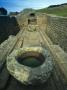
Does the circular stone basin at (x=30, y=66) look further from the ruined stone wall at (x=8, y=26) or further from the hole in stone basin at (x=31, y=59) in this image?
the ruined stone wall at (x=8, y=26)

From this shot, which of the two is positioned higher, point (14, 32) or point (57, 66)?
point (57, 66)

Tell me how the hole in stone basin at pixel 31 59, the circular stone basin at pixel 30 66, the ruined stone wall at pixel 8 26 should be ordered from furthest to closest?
the ruined stone wall at pixel 8 26 → the hole in stone basin at pixel 31 59 → the circular stone basin at pixel 30 66

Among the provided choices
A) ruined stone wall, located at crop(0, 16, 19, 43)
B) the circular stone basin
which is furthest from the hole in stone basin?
ruined stone wall, located at crop(0, 16, 19, 43)

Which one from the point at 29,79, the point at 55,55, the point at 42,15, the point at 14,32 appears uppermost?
the point at 29,79

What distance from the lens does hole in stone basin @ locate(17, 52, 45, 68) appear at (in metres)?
3.98

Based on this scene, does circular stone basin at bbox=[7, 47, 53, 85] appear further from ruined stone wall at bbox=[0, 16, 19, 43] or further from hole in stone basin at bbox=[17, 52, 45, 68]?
ruined stone wall at bbox=[0, 16, 19, 43]

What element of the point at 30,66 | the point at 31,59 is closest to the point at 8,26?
the point at 31,59

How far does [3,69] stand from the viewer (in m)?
4.49

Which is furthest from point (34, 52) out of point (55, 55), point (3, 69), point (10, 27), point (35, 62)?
point (10, 27)

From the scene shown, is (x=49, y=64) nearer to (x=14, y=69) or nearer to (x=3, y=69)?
(x=14, y=69)

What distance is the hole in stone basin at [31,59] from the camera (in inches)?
157

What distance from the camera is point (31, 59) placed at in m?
4.16

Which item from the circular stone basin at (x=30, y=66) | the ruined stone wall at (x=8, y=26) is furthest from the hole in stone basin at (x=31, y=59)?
the ruined stone wall at (x=8, y=26)

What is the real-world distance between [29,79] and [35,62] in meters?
0.64
